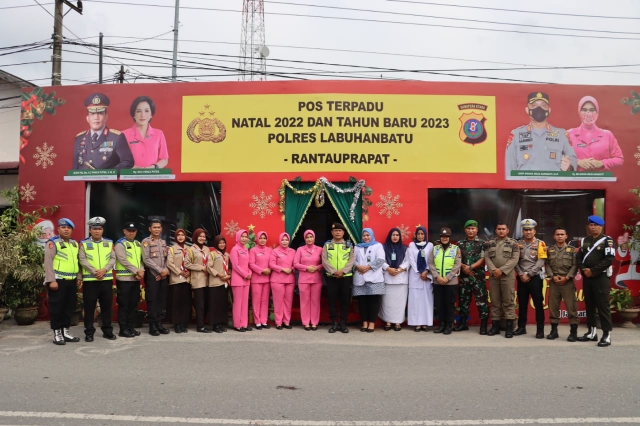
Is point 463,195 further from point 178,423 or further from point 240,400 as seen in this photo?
point 178,423

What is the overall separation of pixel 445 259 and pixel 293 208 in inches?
118

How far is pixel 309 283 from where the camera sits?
31.0 feet

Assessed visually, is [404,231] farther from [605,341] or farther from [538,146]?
[605,341]

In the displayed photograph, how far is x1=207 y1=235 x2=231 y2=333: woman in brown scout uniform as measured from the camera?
920cm

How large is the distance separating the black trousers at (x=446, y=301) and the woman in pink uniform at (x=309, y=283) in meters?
2.09

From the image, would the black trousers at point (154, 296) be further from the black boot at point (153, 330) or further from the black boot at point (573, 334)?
the black boot at point (573, 334)

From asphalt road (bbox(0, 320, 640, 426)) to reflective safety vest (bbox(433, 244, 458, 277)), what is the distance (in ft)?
3.65

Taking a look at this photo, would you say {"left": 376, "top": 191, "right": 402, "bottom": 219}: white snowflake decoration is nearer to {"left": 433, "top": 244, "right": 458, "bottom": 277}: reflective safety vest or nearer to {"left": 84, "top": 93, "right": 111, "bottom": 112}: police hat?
{"left": 433, "top": 244, "right": 458, "bottom": 277}: reflective safety vest

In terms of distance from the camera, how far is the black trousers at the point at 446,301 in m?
9.13

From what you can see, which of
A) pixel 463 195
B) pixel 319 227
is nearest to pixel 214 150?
pixel 319 227

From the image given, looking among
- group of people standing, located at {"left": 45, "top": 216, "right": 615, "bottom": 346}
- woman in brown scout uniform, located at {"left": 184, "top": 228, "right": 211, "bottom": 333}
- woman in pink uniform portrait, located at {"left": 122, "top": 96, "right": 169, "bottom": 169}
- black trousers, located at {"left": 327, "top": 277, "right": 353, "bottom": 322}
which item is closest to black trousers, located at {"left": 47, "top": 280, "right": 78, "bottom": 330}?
group of people standing, located at {"left": 45, "top": 216, "right": 615, "bottom": 346}

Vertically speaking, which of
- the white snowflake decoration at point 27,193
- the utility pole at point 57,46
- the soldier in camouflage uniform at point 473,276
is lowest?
the soldier in camouflage uniform at point 473,276

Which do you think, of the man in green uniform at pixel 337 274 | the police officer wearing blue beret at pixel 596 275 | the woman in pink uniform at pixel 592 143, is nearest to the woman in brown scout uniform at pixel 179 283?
the man in green uniform at pixel 337 274

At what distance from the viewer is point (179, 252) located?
30.1ft
